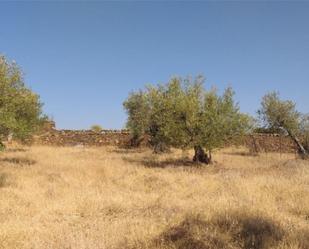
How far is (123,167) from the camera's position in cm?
2003

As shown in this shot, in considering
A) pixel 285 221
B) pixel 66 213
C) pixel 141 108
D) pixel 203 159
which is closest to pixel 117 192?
pixel 66 213

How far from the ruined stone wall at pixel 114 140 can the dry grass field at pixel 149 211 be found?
2110 cm

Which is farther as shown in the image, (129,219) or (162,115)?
(162,115)

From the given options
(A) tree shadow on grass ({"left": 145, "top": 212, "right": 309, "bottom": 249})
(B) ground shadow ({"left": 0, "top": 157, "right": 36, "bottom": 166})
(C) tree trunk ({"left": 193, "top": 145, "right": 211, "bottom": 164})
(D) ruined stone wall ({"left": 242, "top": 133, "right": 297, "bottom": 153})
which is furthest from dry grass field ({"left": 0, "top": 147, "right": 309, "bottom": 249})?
(D) ruined stone wall ({"left": 242, "top": 133, "right": 297, "bottom": 153})

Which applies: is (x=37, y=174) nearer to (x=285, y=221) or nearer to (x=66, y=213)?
(x=66, y=213)

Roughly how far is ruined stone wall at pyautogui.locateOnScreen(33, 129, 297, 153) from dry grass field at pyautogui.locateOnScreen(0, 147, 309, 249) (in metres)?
21.1

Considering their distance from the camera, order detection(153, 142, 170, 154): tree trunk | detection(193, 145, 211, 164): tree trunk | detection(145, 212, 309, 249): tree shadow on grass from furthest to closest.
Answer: detection(153, 142, 170, 154): tree trunk, detection(193, 145, 211, 164): tree trunk, detection(145, 212, 309, 249): tree shadow on grass

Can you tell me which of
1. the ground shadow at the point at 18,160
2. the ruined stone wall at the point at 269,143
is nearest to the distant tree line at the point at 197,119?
the ground shadow at the point at 18,160

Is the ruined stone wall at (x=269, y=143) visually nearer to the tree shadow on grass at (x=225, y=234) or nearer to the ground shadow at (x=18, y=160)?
Result: the ground shadow at (x=18, y=160)

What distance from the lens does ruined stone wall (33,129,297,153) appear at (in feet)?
128

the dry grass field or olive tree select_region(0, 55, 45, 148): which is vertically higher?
olive tree select_region(0, 55, 45, 148)

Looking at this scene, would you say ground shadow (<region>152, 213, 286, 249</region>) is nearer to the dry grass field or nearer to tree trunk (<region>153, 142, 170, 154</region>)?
the dry grass field

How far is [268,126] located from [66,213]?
27403mm

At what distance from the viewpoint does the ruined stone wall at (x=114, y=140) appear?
1532 inches
